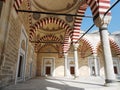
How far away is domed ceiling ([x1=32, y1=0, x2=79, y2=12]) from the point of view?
8.82 meters

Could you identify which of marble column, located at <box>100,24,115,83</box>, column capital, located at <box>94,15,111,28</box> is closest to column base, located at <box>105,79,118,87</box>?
marble column, located at <box>100,24,115,83</box>

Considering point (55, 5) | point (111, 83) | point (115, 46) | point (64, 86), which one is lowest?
point (64, 86)

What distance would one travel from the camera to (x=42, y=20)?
9461 millimetres

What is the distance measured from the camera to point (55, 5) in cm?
975

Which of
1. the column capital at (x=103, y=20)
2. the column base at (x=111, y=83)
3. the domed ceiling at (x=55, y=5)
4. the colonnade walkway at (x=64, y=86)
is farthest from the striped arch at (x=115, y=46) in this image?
the column base at (x=111, y=83)

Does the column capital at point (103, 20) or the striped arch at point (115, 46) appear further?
the striped arch at point (115, 46)

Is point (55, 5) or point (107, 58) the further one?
point (55, 5)

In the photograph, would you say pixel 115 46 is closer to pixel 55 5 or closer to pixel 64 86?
pixel 55 5

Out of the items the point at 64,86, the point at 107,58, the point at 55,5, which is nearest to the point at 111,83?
the point at 107,58

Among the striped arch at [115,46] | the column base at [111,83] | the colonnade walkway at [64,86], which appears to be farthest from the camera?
the striped arch at [115,46]

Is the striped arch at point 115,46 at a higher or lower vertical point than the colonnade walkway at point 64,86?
higher

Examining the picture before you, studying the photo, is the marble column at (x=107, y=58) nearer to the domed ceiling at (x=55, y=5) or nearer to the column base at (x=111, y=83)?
the column base at (x=111, y=83)

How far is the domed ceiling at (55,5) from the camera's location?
347 inches

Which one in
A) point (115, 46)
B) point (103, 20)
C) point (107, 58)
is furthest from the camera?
point (115, 46)
